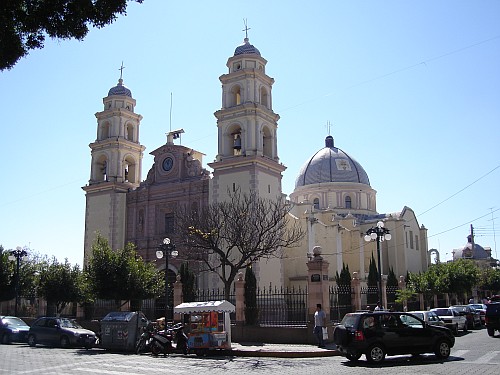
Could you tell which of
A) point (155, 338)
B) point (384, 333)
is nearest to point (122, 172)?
point (155, 338)

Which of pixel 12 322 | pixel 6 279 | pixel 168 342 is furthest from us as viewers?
pixel 6 279

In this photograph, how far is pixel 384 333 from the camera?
53.5 feet

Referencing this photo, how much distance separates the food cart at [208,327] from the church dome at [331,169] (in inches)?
1569

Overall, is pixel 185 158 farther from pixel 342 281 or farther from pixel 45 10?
pixel 45 10

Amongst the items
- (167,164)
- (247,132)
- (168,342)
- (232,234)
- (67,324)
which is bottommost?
(168,342)

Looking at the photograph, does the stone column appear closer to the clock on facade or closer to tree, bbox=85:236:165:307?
tree, bbox=85:236:165:307

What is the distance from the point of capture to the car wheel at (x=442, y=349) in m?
16.5

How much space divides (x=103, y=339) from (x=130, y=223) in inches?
840

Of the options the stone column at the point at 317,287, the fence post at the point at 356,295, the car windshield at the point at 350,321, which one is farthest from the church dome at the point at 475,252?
the car windshield at the point at 350,321

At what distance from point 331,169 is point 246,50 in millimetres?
23354

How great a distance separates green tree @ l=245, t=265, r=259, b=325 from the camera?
81.3ft

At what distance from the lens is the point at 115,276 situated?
2753 cm

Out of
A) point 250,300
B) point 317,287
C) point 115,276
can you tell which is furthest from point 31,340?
point 317,287

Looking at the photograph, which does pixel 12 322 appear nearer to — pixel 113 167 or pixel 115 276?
pixel 115 276
